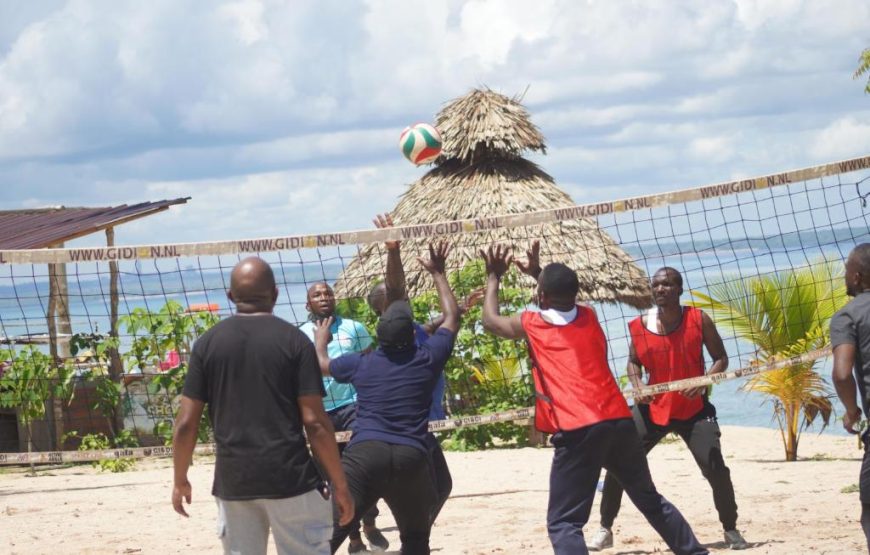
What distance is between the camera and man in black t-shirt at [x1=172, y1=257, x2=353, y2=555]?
15.0 ft

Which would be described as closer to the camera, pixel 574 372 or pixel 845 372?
pixel 845 372

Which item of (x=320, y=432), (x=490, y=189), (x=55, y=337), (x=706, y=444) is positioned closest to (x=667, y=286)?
(x=706, y=444)

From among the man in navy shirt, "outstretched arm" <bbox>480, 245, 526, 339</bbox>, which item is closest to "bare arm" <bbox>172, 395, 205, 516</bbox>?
the man in navy shirt

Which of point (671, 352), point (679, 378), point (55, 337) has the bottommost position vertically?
point (679, 378)

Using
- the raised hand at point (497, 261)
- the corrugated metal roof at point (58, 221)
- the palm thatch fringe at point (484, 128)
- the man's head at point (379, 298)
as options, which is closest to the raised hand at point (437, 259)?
the raised hand at point (497, 261)

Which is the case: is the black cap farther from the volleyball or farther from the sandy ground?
the volleyball

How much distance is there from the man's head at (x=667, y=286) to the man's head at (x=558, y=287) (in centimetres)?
118

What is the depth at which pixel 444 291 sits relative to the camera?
20.0ft

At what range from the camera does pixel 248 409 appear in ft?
15.0

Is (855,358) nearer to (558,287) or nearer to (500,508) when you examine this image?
(558,287)

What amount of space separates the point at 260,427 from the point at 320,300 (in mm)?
2352

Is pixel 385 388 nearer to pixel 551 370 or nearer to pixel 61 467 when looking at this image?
pixel 551 370

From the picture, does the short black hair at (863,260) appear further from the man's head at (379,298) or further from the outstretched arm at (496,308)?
the man's head at (379,298)

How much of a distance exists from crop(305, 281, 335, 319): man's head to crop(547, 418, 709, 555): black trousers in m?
1.74
